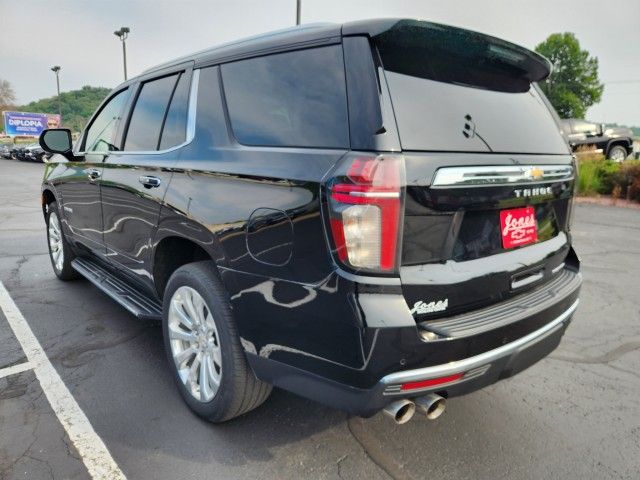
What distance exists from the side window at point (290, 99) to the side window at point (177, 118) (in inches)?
15.8

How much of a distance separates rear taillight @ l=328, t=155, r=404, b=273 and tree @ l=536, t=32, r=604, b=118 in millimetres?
62665

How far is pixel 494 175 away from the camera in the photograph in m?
1.99

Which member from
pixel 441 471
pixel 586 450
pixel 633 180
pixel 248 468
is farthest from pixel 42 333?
pixel 633 180

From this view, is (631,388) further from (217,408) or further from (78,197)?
(78,197)

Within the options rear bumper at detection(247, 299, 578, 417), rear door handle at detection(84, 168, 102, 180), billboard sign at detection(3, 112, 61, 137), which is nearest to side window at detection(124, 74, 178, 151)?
rear door handle at detection(84, 168, 102, 180)

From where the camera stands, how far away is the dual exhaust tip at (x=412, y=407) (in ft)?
6.00

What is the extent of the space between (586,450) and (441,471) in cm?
79

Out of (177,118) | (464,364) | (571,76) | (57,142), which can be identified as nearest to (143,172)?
(177,118)

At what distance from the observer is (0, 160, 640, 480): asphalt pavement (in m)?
2.18

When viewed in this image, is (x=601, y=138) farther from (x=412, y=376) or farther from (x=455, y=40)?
(x=412, y=376)

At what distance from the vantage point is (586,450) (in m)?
2.34

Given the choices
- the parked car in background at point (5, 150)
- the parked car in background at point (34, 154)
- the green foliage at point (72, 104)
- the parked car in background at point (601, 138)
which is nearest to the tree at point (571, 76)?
the parked car in background at point (601, 138)

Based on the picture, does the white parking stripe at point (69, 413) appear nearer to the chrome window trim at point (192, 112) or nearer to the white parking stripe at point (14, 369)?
the white parking stripe at point (14, 369)

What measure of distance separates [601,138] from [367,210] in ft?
53.5
